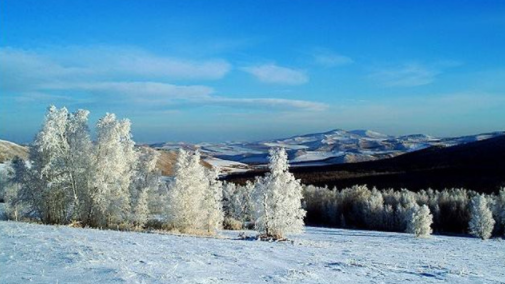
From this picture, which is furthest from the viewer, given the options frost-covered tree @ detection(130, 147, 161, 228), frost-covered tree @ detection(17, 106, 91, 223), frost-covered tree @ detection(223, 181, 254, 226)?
frost-covered tree @ detection(223, 181, 254, 226)

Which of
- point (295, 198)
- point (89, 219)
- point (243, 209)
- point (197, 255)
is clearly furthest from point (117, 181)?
point (243, 209)

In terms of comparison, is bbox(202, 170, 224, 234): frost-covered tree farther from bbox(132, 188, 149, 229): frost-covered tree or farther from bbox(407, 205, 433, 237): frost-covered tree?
bbox(407, 205, 433, 237): frost-covered tree

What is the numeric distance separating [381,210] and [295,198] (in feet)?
196

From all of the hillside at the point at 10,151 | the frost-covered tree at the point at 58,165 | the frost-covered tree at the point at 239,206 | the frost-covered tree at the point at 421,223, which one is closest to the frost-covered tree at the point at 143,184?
the frost-covered tree at the point at 58,165

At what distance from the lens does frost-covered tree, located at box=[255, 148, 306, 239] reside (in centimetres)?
4138

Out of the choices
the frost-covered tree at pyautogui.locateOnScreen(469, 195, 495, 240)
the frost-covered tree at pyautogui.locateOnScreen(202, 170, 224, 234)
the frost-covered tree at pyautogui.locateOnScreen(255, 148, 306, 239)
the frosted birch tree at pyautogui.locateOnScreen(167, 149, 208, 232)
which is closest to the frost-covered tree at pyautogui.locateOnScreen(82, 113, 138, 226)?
the frosted birch tree at pyautogui.locateOnScreen(167, 149, 208, 232)

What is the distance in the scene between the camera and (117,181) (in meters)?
40.5

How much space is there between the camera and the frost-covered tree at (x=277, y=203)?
41375mm

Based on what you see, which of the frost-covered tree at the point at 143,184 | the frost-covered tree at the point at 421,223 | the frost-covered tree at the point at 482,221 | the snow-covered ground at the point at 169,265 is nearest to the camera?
the snow-covered ground at the point at 169,265

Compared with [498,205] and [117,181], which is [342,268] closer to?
[117,181]

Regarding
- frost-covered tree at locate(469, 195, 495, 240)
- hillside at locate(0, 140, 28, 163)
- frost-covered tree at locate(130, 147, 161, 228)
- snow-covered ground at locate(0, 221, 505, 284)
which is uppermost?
hillside at locate(0, 140, 28, 163)

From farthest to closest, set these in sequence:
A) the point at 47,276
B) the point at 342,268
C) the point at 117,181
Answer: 1. the point at 117,181
2. the point at 342,268
3. the point at 47,276

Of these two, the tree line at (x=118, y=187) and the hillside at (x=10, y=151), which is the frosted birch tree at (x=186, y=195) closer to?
the tree line at (x=118, y=187)

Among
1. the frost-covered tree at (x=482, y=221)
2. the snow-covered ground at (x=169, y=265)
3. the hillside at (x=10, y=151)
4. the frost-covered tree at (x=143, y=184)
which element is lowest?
the frost-covered tree at (x=482, y=221)
